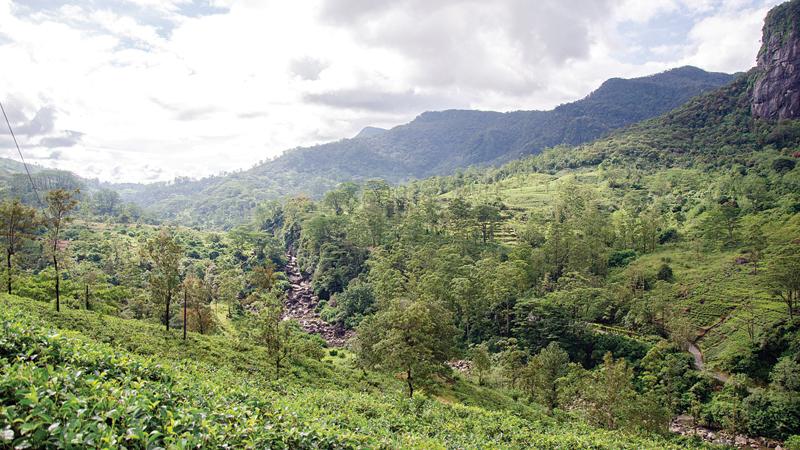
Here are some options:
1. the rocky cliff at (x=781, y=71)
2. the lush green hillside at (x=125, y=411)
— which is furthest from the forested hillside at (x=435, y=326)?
the rocky cliff at (x=781, y=71)

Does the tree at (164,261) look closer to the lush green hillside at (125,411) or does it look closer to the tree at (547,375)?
the lush green hillside at (125,411)

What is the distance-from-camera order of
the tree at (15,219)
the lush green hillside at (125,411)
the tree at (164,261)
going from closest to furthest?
the lush green hillside at (125,411), the tree at (164,261), the tree at (15,219)

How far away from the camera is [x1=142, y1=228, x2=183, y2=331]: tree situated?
2878cm

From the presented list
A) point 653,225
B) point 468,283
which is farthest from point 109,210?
point 653,225

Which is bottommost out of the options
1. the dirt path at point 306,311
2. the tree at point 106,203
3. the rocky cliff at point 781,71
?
the dirt path at point 306,311

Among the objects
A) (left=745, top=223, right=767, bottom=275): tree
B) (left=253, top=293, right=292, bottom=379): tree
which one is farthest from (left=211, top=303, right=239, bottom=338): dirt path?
(left=745, top=223, right=767, bottom=275): tree

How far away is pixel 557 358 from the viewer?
35594 millimetres

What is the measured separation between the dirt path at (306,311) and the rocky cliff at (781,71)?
5707 inches

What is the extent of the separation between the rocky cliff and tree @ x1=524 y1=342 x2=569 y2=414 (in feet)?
467

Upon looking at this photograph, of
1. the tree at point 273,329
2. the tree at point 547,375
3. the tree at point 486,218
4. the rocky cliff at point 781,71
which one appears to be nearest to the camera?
the tree at point 273,329

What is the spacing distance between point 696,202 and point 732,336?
52108 millimetres

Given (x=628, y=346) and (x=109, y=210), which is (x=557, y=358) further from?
(x=109, y=210)

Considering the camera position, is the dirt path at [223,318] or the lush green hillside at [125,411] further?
the dirt path at [223,318]

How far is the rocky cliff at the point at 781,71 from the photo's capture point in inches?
5094
